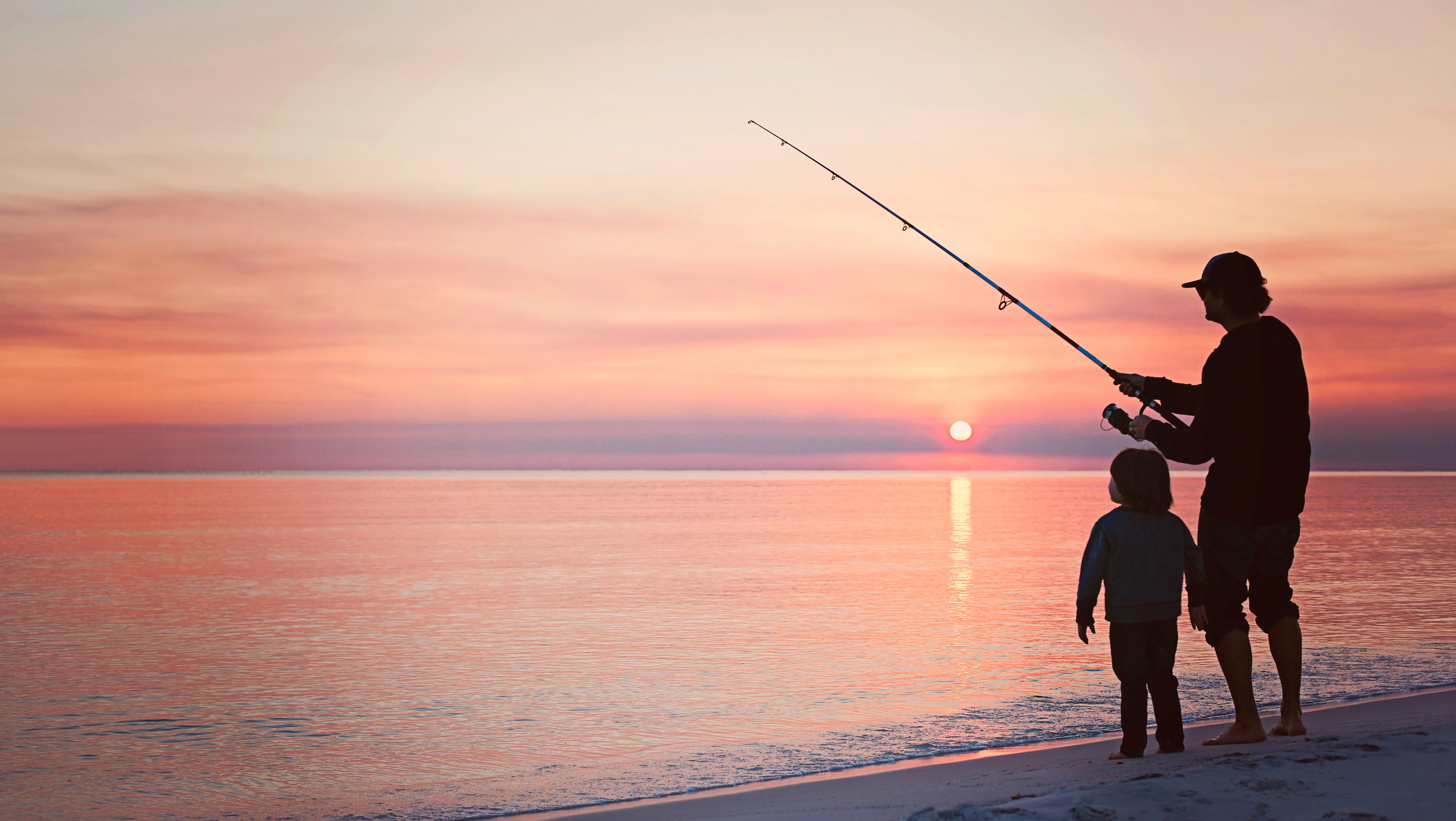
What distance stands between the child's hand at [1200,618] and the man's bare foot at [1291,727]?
59 cm

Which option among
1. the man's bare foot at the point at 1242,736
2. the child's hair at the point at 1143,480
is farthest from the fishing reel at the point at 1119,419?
the man's bare foot at the point at 1242,736

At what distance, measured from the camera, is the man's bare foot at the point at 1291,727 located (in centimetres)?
491

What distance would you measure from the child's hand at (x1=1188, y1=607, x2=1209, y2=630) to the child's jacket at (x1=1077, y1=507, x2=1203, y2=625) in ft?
0.10

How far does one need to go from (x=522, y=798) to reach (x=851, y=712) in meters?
2.91

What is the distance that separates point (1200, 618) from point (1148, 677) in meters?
0.38

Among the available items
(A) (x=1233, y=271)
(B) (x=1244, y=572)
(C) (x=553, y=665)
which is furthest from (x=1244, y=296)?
(C) (x=553, y=665)

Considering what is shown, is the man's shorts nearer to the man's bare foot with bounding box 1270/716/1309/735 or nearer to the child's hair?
the child's hair

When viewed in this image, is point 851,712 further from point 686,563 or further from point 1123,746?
point 686,563

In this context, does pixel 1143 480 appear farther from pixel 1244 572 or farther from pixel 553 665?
pixel 553 665

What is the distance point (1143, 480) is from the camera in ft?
16.4

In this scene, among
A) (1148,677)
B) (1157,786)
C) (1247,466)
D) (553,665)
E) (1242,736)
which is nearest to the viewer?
(1157,786)

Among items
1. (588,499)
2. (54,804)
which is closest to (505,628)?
(54,804)

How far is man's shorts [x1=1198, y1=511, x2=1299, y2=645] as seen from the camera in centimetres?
469

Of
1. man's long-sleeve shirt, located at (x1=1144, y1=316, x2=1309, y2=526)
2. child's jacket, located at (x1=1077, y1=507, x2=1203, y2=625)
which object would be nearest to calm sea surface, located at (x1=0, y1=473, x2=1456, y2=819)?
child's jacket, located at (x1=1077, y1=507, x2=1203, y2=625)
